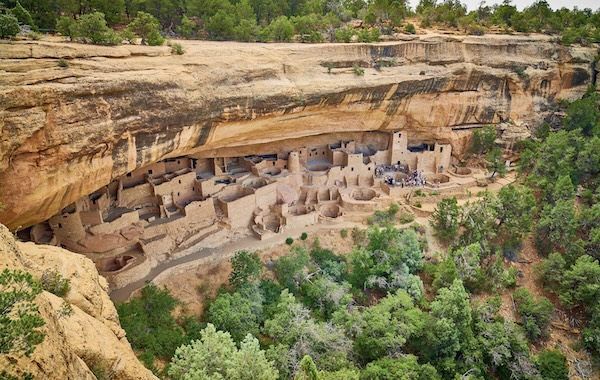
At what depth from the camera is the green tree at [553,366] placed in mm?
15719

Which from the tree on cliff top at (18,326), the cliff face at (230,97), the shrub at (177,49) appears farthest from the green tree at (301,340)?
the tree on cliff top at (18,326)

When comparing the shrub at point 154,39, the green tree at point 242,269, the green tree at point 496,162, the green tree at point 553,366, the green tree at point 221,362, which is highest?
the shrub at point 154,39

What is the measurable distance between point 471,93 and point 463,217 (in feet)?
23.9

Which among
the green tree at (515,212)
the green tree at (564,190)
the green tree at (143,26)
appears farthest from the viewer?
the green tree at (564,190)

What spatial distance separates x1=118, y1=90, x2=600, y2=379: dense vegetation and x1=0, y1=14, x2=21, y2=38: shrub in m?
8.30

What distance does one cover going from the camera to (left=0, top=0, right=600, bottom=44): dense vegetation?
17.9 m

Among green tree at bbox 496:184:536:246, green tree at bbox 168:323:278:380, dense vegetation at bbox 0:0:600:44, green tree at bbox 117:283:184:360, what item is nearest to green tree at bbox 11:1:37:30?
dense vegetation at bbox 0:0:600:44

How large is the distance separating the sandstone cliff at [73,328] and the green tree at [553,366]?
15.3m

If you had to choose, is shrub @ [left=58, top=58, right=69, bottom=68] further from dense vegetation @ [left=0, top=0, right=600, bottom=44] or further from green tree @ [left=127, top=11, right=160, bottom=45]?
green tree @ [left=127, top=11, right=160, bottom=45]

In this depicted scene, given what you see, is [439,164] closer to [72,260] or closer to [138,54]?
[138,54]

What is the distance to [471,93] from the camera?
22875 mm

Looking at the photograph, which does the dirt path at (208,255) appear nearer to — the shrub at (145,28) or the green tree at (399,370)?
the green tree at (399,370)

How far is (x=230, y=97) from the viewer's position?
49.3ft

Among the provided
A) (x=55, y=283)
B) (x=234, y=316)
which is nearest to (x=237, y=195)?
(x=234, y=316)
